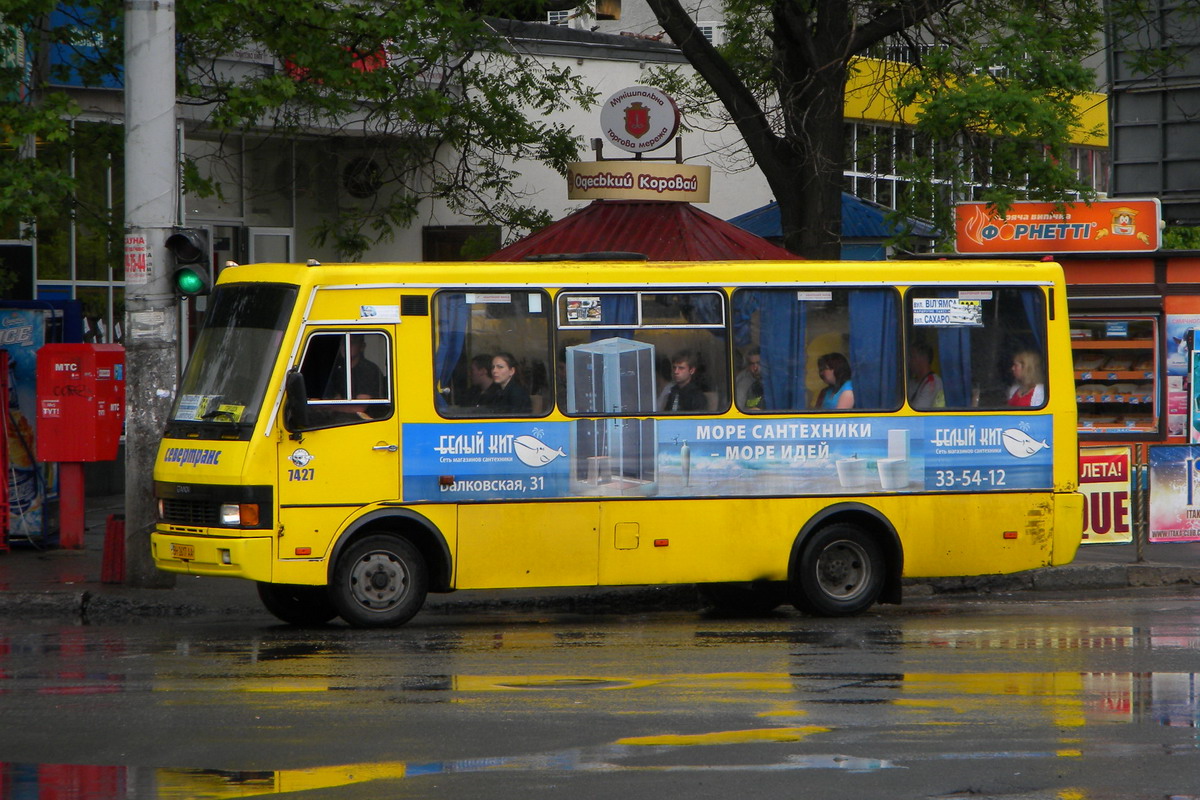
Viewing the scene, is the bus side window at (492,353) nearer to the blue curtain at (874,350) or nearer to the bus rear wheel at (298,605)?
the bus rear wheel at (298,605)

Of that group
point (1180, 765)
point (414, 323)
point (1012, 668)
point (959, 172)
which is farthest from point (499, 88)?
point (1180, 765)

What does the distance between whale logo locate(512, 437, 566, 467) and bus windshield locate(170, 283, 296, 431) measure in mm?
1839

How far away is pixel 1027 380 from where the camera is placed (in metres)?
12.2

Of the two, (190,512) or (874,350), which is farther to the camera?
(874,350)

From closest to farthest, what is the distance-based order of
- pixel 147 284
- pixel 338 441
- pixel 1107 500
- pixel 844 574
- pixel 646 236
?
1. pixel 338 441
2. pixel 844 574
3. pixel 147 284
4. pixel 1107 500
5. pixel 646 236

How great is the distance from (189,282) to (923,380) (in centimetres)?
596

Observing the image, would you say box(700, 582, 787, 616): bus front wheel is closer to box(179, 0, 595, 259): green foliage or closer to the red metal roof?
the red metal roof

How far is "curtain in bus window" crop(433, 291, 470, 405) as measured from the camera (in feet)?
36.3

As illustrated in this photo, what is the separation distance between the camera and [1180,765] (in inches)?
264

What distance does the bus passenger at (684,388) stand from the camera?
11461 mm

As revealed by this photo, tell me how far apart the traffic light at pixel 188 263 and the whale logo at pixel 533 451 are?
128 inches

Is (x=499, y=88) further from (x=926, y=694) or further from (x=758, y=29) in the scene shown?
(x=926, y=694)

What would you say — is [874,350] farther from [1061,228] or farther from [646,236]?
[1061,228]

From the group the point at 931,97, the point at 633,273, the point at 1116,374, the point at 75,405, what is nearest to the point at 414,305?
the point at 633,273
